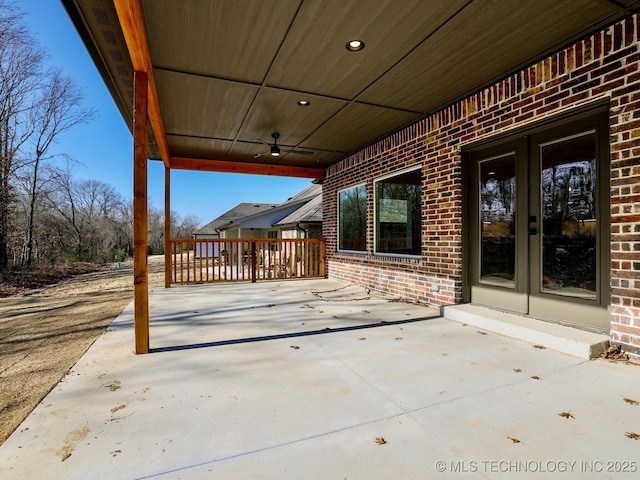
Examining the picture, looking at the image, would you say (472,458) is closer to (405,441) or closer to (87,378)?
(405,441)

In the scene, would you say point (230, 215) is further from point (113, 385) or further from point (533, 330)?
point (533, 330)

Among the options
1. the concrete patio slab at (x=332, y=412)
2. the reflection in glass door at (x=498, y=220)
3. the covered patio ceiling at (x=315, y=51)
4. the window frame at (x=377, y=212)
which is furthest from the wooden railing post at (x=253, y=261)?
the reflection in glass door at (x=498, y=220)

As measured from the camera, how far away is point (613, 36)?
2646 millimetres

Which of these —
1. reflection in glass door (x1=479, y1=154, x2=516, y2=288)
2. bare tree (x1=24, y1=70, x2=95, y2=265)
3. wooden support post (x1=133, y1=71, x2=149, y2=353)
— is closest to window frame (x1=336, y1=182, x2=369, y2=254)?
reflection in glass door (x1=479, y1=154, x2=516, y2=288)

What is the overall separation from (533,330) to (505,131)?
7.13 ft

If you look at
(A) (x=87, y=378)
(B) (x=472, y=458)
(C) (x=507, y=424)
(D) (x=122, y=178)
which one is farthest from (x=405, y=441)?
(D) (x=122, y=178)

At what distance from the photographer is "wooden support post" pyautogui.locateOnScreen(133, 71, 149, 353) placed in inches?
106

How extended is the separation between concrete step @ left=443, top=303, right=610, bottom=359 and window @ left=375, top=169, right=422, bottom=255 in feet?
4.54

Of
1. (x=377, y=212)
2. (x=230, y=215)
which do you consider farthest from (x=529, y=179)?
(x=230, y=215)

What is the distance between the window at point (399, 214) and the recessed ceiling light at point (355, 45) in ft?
7.98

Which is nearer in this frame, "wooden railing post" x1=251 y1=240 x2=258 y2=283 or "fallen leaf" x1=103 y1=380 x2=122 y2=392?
"fallen leaf" x1=103 y1=380 x2=122 y2=392

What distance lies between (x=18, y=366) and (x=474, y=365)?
11.9ft

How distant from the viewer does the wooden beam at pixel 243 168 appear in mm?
7258

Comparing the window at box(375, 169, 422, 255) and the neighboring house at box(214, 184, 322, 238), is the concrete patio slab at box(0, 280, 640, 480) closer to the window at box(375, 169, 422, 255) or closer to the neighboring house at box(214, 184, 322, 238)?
the window at box(375, 169, 422, 255)
